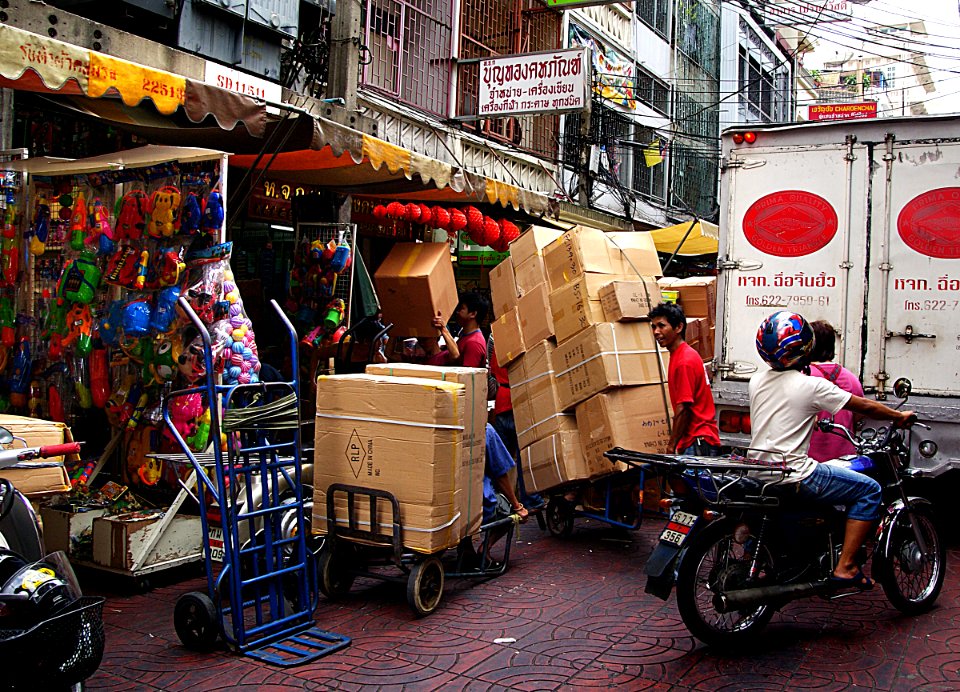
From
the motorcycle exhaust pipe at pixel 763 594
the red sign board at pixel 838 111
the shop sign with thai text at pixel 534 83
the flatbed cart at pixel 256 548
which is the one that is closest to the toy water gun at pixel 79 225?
the flatbed cart at pixel 256 548

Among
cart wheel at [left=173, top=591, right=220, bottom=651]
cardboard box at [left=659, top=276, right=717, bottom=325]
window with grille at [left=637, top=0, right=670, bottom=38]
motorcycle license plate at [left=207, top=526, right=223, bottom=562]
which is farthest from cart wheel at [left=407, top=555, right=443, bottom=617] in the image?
window with grille at [left=637, top=0, right=670, bottom=38]

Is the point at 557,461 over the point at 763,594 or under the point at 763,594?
over

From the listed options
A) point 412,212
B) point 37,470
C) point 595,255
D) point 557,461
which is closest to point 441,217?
point 412,212

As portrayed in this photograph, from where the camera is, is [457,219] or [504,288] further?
[457,219]

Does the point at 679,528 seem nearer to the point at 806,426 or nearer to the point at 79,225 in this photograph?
the point at 806,426

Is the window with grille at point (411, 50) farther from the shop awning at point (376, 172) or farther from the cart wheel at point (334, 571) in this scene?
the cart wheel at point (334, 571)

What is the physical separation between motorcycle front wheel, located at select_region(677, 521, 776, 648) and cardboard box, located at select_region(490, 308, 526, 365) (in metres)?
3.08

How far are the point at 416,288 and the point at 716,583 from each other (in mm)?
4773

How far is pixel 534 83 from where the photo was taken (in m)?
11.5

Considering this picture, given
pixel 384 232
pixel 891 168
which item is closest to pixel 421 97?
pixel 384 232

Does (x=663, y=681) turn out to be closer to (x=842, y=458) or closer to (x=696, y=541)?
(x=696, y=541)

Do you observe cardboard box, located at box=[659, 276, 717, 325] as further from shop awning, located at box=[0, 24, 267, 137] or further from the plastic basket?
the plastic basket

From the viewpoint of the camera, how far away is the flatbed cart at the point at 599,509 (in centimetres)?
675

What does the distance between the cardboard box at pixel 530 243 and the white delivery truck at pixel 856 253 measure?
139 centimetres
